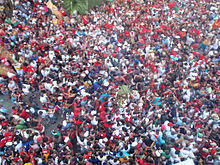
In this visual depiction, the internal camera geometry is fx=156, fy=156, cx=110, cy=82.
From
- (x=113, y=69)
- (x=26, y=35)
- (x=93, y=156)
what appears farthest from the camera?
(x=26, y=35)

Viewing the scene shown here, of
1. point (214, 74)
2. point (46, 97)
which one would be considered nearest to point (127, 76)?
point (46, 97)

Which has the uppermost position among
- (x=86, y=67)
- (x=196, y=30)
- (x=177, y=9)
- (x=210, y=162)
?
(x=177, y=9)

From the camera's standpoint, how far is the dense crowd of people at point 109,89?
4.23m

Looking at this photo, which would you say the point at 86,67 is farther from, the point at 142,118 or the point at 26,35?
the point at 26,35

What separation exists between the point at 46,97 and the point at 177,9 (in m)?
9.83

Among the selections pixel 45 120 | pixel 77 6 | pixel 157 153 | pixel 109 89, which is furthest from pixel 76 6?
pixel 157 153

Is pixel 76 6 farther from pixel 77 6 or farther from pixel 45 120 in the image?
pixel 45 120

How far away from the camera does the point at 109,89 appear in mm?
5656

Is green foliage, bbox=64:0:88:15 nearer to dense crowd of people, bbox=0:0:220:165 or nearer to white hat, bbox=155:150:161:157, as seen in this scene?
dense crowd of people, bbox=0:0:220:165

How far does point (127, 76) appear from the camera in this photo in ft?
20.9

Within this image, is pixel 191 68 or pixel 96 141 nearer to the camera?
pixel 96 141

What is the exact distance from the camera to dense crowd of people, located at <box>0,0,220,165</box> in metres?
4.23

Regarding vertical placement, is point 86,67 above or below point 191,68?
above

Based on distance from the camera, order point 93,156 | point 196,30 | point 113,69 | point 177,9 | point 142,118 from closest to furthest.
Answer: point 93,156
point 142,118
point 113,69
point 196,30
point 177,9
